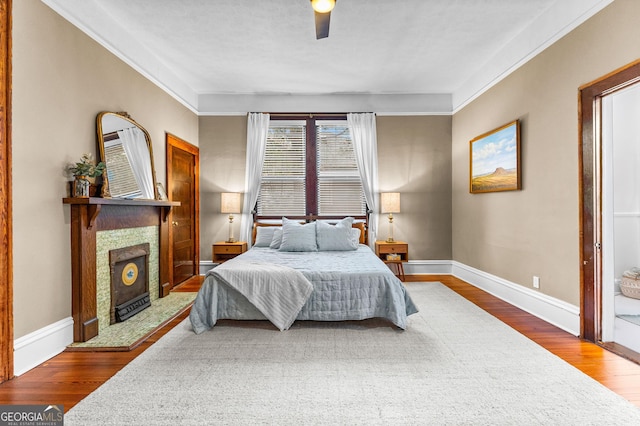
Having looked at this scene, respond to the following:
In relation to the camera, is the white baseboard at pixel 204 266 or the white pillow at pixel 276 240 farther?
the white baseboard at pixel 204 266

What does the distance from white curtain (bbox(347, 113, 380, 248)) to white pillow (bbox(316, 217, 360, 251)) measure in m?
0.98

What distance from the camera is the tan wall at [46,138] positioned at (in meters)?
2.37

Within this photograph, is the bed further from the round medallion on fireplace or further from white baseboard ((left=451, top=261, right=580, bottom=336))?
white baseboard ((left=451, top=261, right=580, bottom=336))

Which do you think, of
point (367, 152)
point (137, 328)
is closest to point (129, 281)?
point (137, 328)

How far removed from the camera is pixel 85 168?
2824 mm

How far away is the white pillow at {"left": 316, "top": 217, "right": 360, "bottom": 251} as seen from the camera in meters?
4.57

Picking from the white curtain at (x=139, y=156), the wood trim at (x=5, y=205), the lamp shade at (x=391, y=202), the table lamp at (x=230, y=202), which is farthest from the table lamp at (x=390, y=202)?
the wood trim at (x=5, y=205)

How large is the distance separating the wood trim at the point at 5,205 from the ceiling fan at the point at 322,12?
2.09 metres

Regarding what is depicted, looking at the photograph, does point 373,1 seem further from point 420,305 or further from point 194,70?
point 420,305

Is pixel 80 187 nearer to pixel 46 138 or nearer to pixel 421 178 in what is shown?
pixel 46 138

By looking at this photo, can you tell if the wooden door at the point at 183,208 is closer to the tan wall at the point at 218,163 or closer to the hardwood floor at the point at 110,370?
the tan wall at the point at 218,163

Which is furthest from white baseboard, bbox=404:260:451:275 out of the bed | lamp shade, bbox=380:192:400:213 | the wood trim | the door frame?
the wood trim

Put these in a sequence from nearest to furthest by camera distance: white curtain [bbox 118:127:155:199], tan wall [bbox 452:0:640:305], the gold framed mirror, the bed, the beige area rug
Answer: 1. tan wall [bbox 452:0:640:305]
2. the beige area rug
3. the bed
4. the gold framed mirror
5. white curtain [bbox 118:127:155:199]

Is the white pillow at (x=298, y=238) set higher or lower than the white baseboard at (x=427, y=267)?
higher
